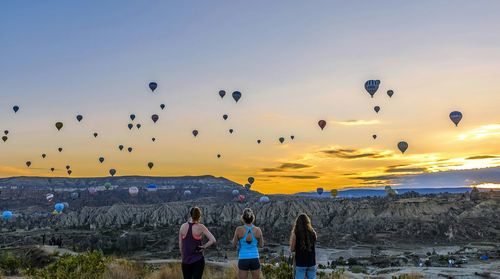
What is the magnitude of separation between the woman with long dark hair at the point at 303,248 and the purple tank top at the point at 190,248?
1.79 metres

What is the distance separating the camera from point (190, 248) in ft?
28.9

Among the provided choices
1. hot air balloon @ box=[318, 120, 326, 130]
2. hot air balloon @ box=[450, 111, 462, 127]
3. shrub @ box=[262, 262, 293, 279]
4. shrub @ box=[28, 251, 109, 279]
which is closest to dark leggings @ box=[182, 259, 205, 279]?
shrub @ box=[262, 262, 293, 279]

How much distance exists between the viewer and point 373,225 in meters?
79.2

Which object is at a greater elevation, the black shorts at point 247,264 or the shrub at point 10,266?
the black shorts at point 247,264

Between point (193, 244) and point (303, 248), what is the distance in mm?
2046

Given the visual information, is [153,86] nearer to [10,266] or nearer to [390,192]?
[10,266]

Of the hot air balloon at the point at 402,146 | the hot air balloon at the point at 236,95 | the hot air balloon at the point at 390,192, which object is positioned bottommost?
the hot air balloon at the point at 390,192

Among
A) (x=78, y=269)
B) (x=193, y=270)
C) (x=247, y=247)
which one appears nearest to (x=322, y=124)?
(x=78, y=269)

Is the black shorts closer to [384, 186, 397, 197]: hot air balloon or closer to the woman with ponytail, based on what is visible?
the woman with ponytail

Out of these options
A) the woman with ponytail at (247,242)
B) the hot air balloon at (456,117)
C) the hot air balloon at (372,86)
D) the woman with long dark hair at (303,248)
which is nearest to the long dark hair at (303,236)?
the woman with long dark hair at (303,248)

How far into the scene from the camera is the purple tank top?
881cm

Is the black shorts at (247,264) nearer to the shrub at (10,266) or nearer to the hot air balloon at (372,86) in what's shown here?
the shrub at (10,266)

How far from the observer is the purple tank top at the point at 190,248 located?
881 centimetres

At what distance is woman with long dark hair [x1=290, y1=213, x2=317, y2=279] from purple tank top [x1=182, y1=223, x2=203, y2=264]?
5.86 feet
